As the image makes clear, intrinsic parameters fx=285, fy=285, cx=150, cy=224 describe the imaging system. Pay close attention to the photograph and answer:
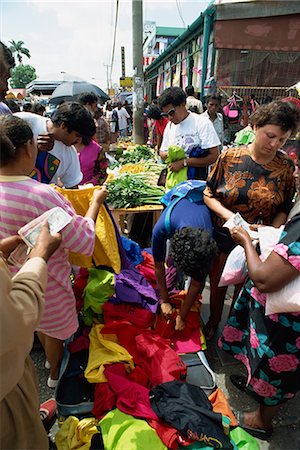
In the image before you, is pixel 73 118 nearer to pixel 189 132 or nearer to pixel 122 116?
pixel 189 132

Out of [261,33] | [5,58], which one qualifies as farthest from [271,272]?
[261,33]

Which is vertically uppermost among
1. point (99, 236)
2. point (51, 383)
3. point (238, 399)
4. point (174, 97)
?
point (174, 97)

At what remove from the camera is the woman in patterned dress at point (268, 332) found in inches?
50.2

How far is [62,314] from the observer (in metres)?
1.72

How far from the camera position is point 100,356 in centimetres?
188

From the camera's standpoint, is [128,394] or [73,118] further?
[73,118]

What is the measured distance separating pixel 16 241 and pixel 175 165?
207cm

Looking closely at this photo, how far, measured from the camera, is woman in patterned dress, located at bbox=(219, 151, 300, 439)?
1275mm

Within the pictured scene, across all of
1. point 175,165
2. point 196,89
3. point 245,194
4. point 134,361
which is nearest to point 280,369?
point 134,361

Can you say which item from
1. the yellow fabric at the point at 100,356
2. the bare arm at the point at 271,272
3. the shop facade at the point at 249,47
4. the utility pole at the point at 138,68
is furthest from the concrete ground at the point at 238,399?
the utility pole at the point at 138,68

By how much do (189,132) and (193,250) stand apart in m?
1.79

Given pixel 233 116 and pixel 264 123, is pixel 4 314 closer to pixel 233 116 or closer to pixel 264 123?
pixel 264 123

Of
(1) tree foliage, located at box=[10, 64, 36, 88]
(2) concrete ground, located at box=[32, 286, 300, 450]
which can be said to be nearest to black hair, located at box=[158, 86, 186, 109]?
(2) concrete ground, located at box=[32, 286, 300, 450]

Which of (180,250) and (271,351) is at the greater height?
(180,250)
